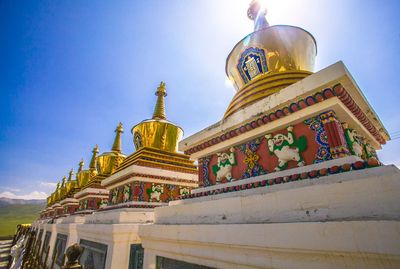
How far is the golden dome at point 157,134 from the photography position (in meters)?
7.15

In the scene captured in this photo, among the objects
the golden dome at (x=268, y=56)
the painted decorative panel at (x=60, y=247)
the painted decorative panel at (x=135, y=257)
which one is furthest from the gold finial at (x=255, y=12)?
the painted decorative panel at (x=60, y=247)

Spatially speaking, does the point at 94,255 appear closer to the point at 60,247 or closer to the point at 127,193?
the point at 127,193

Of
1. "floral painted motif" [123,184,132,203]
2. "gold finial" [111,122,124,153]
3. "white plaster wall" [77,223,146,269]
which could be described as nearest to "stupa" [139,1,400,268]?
"white plaster wall" [77,223,146,269]

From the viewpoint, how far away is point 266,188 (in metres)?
2.39

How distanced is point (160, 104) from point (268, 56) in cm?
558

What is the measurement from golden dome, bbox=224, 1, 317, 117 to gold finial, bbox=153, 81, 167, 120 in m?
4.56

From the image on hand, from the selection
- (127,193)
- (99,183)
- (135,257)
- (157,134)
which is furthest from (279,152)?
(99,183)

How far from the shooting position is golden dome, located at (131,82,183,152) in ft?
23.5

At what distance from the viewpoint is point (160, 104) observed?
8.59 meters

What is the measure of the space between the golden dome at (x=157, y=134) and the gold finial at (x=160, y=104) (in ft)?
0.74

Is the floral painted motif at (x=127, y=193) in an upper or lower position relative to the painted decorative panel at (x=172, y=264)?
upper

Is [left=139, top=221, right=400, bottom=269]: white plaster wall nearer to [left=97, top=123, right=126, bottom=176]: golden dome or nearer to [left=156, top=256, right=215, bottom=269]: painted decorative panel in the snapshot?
[left=156, top=256, right=215, bottom=269]: painted decorative panel

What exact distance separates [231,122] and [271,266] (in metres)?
1.91

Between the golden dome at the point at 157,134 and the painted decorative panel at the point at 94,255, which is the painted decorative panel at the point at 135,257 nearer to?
the painted decorative panel at the point at 94,255
